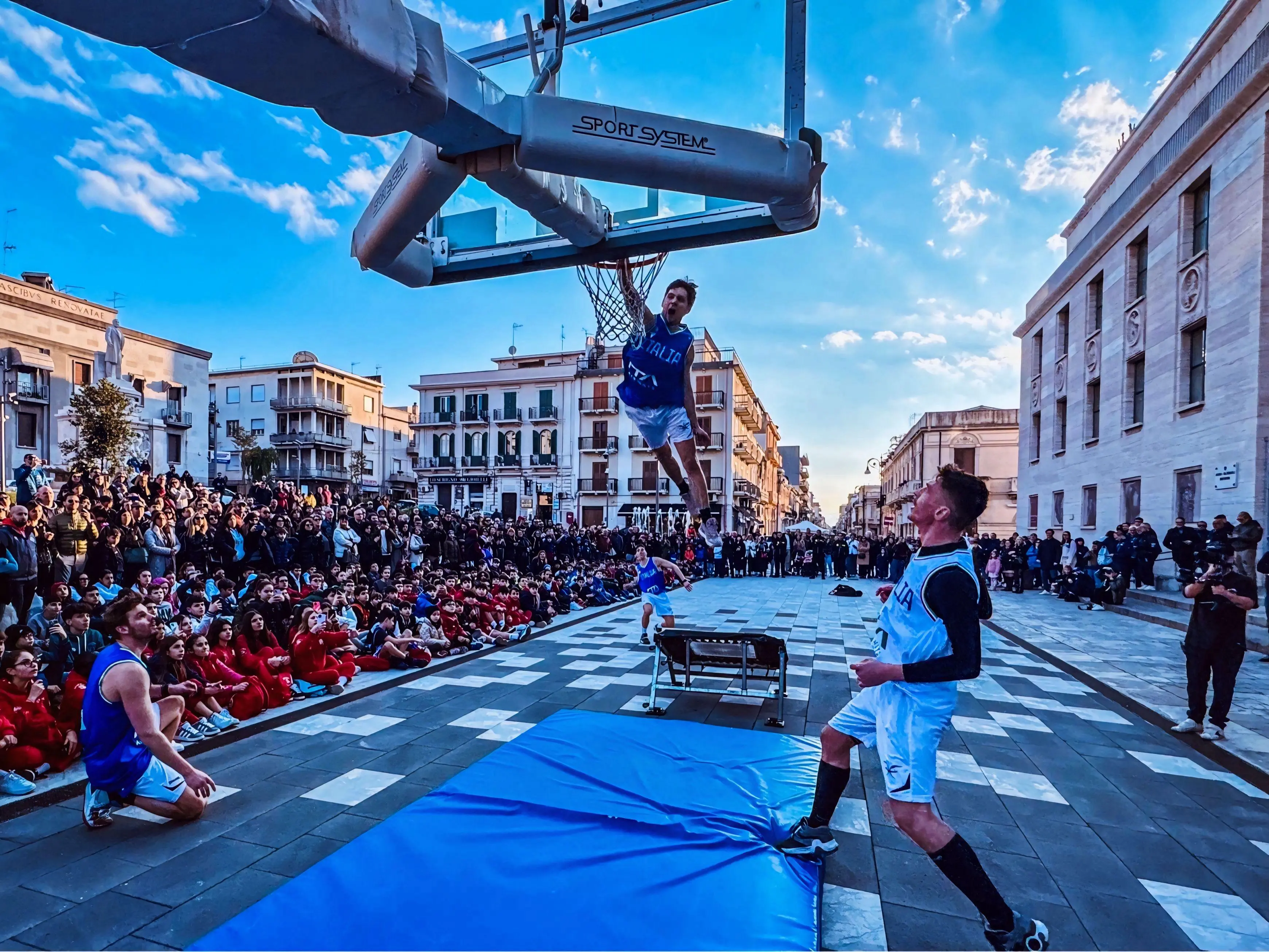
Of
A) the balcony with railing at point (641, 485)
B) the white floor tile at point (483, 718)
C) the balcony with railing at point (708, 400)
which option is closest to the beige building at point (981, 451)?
the balcony with railing at point (641, 485)

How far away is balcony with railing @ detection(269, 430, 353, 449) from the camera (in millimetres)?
45219

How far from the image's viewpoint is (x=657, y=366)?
429 centimetres

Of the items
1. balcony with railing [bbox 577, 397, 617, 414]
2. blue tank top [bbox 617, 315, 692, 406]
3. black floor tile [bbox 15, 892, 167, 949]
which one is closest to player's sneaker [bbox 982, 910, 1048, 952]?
blue tank top [bbox 617, 315, 692, 406]

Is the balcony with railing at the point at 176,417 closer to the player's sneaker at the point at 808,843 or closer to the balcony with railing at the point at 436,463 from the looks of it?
the balcony with railing at the point at 436,463

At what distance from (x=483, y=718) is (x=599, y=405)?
1835cm

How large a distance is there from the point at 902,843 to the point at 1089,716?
3919 millimetres

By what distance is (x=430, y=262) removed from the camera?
13.4 ft

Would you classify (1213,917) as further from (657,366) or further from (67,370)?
(67,370)

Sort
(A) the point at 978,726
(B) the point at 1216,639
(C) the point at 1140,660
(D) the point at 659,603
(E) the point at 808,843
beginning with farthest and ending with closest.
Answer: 1. (D) the point at 659,603
2. (C) the point at 1140,660
3. (A) the point at 978,726
4. (B) the point at 1216,639
5. (E) the point at 808,843

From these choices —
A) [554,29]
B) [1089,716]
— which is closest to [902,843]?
[1089,716]

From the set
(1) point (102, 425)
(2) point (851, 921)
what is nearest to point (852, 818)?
(2) point (851, 921)

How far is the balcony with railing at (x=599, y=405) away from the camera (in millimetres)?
14195

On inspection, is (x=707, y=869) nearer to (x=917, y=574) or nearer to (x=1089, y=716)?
(x=917, y=574)

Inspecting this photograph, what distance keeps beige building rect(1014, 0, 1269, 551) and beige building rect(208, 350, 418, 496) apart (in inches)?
1655
